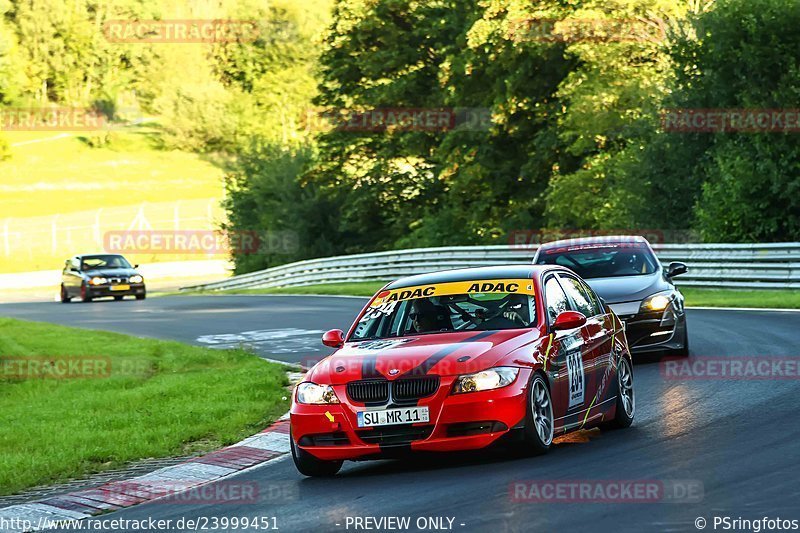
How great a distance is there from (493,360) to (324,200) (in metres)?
48.4

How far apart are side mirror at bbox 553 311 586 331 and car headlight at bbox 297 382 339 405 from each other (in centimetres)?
180

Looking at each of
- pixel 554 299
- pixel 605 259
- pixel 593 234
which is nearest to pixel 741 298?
pixel 605 259

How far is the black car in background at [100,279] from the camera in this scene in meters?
41.6

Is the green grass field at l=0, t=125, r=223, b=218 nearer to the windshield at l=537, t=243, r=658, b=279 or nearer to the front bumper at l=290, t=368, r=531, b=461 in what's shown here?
the windshield at l=537, t=243, r=658, b=279

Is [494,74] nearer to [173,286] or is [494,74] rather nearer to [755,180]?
[755,180]

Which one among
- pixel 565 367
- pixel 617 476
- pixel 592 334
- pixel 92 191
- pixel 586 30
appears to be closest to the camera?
pixel 617 476

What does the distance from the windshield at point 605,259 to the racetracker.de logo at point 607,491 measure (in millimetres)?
8702

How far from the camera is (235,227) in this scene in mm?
62250

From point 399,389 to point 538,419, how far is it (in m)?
1.03

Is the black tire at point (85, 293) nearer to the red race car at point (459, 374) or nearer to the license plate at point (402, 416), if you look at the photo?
the red race car at point (459, 374)

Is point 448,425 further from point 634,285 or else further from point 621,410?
point 634,285

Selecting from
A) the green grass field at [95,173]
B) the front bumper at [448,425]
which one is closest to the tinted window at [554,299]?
the front bumper at [448,425]

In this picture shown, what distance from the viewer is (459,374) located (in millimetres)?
9125

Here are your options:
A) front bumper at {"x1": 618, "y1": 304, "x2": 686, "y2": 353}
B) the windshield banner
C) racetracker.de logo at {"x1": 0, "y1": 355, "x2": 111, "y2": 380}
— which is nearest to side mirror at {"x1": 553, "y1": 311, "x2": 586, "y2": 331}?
the windshield banner
